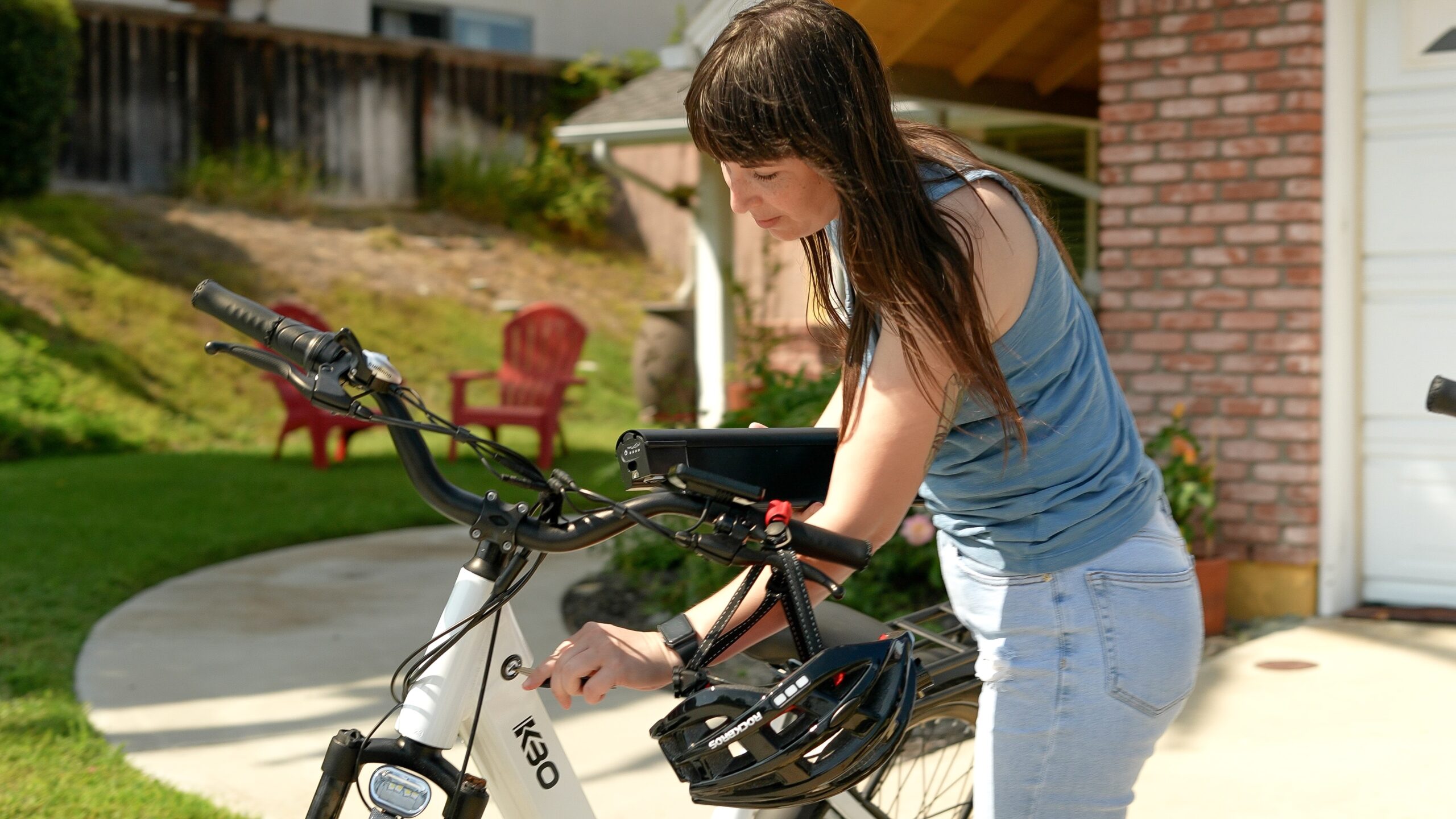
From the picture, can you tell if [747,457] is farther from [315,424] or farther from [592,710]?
[315,424]

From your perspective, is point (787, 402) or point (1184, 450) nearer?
point (1184, 450)

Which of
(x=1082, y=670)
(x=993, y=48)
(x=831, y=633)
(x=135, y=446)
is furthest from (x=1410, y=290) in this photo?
(x=135, y=446)

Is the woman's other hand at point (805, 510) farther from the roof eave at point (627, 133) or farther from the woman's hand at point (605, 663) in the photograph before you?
the roof eave at point (627, 133)

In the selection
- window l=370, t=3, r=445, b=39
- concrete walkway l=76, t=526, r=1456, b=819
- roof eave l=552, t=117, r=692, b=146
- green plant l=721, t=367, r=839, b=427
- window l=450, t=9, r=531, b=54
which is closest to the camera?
concrete walkway l=76, t=526, r=1456, b=819

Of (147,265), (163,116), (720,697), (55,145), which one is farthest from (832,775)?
(163,116)

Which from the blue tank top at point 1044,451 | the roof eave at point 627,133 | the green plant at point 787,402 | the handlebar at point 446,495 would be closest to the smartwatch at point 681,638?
the handlebar at point 446,495

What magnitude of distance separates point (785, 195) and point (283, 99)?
14.8 metres

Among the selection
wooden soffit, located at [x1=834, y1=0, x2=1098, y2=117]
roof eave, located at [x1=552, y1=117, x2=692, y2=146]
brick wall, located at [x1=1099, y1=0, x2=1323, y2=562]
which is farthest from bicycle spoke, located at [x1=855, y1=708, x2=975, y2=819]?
roof eave, located at [x1=552, y1=117, x2=692, y2=146]

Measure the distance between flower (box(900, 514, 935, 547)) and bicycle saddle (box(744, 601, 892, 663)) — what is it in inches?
122

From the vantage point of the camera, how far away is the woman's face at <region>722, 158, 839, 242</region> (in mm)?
1559

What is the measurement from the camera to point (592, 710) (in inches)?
185

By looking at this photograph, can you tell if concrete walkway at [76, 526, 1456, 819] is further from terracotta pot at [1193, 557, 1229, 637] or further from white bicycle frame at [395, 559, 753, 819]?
white bicycle frame at [395, 559, 753, 819]

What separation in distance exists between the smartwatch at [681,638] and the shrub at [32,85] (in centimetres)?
1196

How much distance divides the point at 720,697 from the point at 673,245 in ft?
50.6
